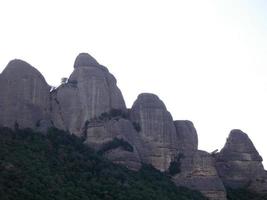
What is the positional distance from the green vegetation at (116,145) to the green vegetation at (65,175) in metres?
2.04

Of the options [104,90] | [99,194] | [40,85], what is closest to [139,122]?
[104,90]

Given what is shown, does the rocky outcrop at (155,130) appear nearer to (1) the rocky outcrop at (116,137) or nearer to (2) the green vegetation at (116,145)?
(1) the rocky outcrop at (116,137)

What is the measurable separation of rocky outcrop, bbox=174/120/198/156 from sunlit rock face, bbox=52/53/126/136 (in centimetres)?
627

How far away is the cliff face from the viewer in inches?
2579

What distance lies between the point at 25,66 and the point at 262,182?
26.5 m

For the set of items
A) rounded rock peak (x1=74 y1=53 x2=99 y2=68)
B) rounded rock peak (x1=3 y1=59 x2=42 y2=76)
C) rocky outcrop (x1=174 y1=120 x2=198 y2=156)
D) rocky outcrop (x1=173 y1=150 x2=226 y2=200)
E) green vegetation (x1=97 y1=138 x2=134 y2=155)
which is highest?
rounded rock peak (x1=74 y1=53 x2=99 y2=68)

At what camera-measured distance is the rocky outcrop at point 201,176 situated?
6556 centimetres

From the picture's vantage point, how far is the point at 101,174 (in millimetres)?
58156

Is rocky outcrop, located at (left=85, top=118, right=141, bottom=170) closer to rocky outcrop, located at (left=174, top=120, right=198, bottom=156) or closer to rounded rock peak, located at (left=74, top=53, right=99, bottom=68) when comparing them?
rocky outcrop, located at (left=174, top=120, right=198, bottom=156)

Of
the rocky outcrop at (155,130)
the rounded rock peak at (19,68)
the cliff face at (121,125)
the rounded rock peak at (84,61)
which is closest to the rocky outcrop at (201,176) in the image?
the cliff face at (121,125)

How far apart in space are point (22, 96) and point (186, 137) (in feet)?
57.2

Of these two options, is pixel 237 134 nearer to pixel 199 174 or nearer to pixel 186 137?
pixel 186 137

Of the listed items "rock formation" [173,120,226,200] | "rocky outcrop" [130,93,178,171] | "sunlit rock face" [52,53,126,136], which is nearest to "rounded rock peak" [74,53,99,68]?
"sunlit rock face" [52,53,126,136]

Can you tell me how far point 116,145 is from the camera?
6512 cm
